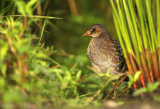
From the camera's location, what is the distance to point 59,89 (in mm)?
3660

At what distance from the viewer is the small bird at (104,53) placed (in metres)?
4.61

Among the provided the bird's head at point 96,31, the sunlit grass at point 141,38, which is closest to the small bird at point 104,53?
the bird's head at point 96,31

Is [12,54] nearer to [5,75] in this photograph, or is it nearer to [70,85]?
[5,75]

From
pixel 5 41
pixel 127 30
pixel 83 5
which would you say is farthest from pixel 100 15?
pixel 5 41

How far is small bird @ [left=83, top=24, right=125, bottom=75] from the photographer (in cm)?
461

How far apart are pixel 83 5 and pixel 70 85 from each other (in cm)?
541

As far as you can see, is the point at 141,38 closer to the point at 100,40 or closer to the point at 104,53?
the point at 104,53

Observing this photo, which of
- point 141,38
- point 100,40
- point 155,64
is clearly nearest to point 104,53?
point 100,40

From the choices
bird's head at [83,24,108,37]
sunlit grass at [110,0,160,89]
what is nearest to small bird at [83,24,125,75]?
bird's head at [83,24,108,37]

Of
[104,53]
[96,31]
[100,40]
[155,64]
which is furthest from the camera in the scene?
[96,31]

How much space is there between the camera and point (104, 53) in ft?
15.5

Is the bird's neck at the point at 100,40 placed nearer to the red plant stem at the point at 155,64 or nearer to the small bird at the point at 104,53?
the small bird at the point at 104,53

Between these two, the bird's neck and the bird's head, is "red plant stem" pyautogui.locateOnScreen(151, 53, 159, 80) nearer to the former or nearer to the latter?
the bird's neck

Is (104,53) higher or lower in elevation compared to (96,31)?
lower
